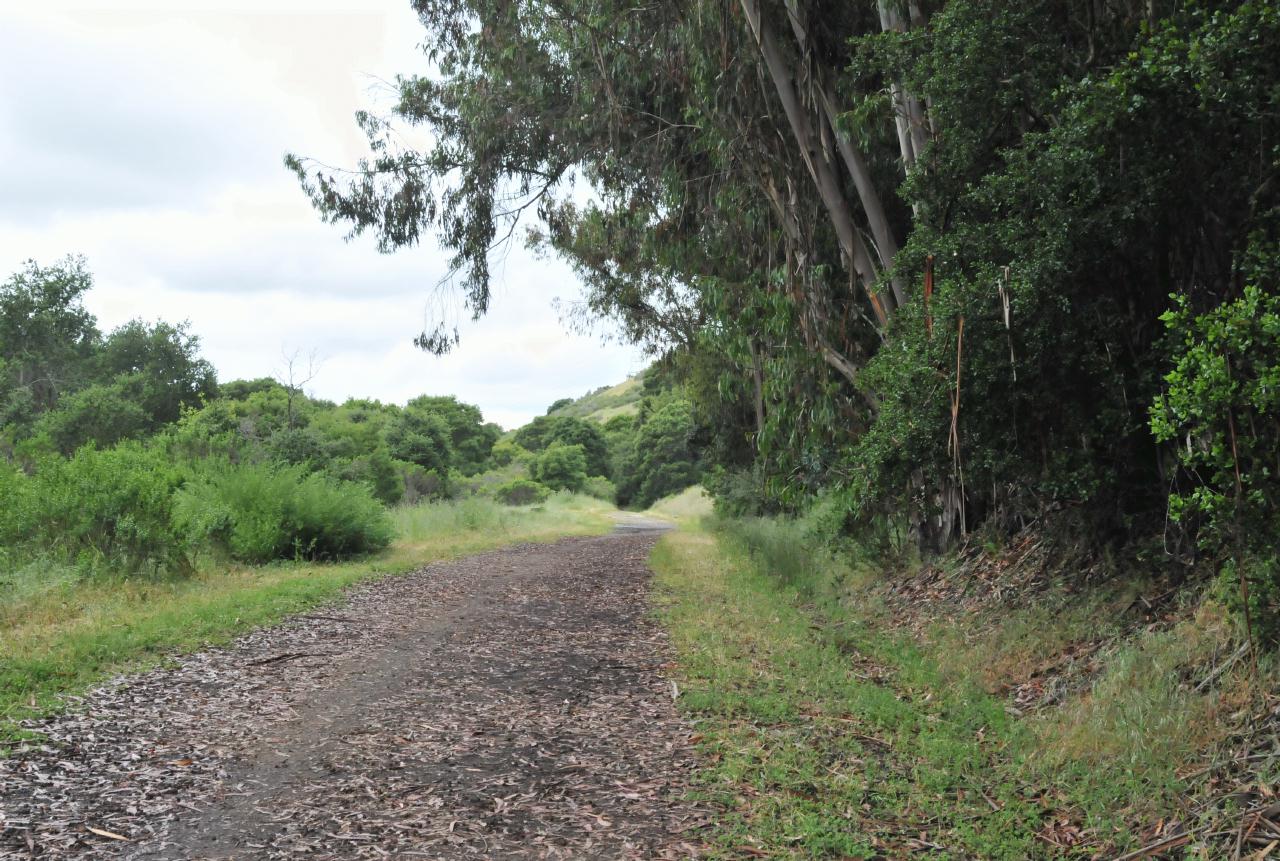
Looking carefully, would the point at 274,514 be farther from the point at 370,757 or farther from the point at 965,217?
the point at 965,217

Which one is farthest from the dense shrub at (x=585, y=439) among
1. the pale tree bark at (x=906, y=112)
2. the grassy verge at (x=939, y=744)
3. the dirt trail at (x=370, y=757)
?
the grassy verge at (x=939, y=744)

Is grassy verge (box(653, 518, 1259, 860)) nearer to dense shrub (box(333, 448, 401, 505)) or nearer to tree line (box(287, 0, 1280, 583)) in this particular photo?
tree line (box(287, 0, 1280, 583))

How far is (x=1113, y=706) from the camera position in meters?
4.87

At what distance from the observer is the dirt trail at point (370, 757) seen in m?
3.79

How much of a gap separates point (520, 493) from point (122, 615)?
1490 inches

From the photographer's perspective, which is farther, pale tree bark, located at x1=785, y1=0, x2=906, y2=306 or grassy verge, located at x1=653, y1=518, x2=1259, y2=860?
pale tree bark, located at x1=785, y1=0, x2=906, y2=306

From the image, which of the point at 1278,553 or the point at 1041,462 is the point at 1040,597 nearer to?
the point at 1041,462

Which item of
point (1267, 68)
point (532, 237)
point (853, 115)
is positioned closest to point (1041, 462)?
point (1267, 68)

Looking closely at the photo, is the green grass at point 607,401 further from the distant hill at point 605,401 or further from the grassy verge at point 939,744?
the grassy verge at point 939,744

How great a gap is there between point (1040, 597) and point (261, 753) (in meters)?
6.19

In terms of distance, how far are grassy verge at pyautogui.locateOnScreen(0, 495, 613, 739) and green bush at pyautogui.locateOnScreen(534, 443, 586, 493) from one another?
4288 centimetres

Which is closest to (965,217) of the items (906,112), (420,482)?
(906,112)

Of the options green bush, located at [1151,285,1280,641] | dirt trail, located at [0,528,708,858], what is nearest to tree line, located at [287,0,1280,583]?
green bush, located at [1151,285,1280,641]

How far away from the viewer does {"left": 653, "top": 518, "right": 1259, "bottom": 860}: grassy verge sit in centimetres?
390
